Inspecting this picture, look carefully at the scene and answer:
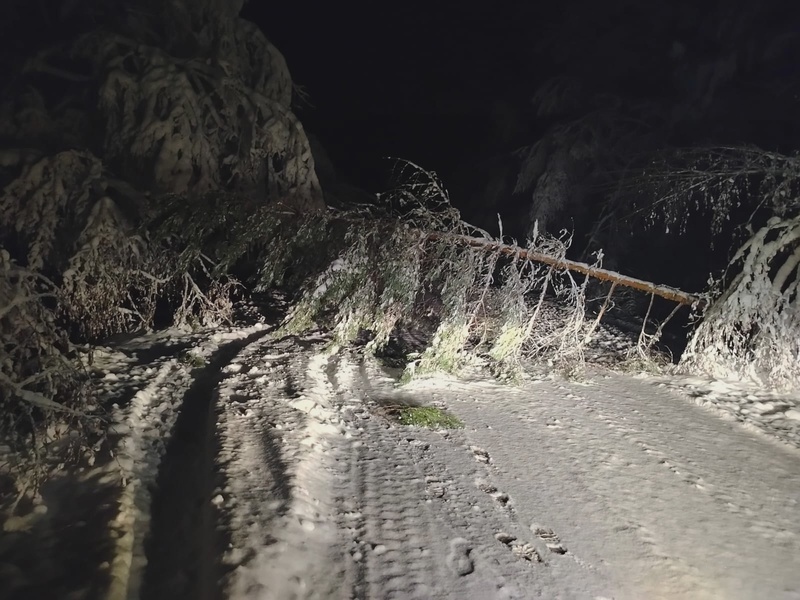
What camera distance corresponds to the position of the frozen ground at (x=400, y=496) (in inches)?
118

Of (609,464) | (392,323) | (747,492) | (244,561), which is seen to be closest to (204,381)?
(392,323)

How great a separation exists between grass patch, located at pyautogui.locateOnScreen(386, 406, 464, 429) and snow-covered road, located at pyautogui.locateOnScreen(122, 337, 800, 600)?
12cm

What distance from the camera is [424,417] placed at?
5.03 meters

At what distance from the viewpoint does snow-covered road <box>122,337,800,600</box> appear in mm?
3076

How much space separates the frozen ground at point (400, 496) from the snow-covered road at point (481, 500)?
15 millimetres

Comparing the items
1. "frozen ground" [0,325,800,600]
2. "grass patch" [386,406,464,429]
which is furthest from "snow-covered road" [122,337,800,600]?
"grass patch" [386,406,464,429]

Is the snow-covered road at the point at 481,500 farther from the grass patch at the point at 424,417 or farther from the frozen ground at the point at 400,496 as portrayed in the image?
the grass patch at the point at 424,417

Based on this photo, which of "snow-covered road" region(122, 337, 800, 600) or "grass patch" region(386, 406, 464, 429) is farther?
"grass patch" region(386, 406, 464, 429)

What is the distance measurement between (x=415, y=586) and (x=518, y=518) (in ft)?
3.41

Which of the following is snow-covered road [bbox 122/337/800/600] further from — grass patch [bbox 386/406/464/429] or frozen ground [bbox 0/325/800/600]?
grass patch [bbox 386/406/464/429]

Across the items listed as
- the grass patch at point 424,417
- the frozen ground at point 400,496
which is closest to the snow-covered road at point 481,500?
the frozen ground at point 400,496

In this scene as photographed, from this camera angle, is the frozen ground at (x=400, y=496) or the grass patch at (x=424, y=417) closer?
the frozen ground at (x=400, y=496)

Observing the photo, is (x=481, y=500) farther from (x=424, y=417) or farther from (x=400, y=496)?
(x=424, y=417)

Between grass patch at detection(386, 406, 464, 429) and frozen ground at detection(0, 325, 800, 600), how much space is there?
0.37 feet
